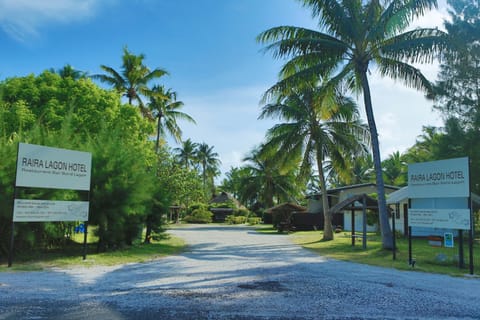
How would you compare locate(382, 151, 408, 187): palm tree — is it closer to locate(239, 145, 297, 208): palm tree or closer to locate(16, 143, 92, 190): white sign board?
Result: locate(239, 145, 297, 208): palm tree

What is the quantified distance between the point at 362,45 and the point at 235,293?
11991 mm

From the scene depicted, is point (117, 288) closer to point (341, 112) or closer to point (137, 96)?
point (341, 112)

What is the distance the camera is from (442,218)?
11289 mm

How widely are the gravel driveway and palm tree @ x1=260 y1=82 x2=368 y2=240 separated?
11.5 meters

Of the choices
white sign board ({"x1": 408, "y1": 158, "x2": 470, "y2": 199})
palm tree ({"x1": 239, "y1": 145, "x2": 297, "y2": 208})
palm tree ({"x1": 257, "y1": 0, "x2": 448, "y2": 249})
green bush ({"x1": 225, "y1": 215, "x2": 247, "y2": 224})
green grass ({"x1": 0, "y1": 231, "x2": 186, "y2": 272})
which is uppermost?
palm tree ({"x1": 257, "y1": 0, "x2": 448, "y2": 249})

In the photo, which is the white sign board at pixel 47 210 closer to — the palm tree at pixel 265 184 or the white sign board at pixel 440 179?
the white sign board at pixel 440 179

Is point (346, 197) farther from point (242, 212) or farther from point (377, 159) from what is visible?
point (242, 212)

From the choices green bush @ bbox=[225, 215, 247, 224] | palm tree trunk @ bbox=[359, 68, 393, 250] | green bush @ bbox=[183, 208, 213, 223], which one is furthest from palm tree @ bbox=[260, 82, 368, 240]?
green bush @ bbox=[183, 208, 213, 223]

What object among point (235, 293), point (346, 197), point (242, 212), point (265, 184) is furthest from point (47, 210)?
point (242, 212)

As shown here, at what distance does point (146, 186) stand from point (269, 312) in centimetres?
977

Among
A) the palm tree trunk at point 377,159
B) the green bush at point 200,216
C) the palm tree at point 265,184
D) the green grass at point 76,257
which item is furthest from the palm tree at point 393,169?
the green grass at point 76,257

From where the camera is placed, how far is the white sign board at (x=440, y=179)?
10.8 metres

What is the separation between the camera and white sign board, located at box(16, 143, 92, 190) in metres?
10.4

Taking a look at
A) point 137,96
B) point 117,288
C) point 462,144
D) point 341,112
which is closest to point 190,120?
point 137,96
